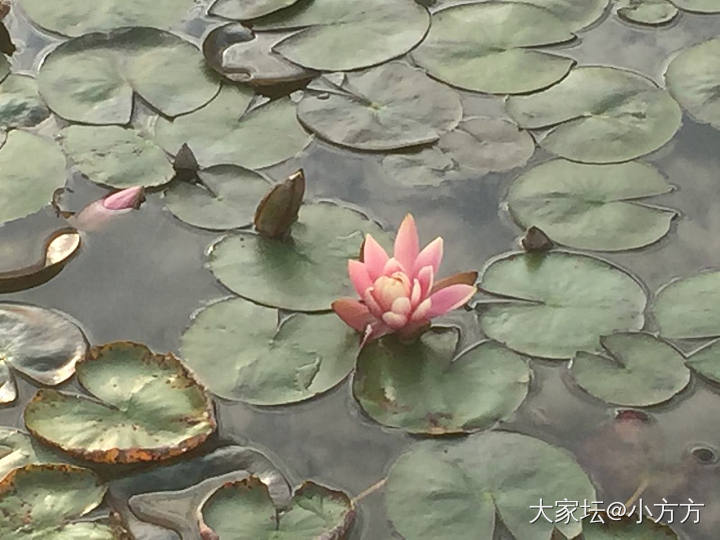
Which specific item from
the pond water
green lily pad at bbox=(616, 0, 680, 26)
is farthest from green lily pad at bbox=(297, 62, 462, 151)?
green lily pad at bbox=(616, 0, 680, 26)

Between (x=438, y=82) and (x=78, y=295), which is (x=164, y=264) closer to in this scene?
(x=78, y=295)

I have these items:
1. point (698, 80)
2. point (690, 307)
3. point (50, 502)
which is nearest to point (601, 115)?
point (698, 80)

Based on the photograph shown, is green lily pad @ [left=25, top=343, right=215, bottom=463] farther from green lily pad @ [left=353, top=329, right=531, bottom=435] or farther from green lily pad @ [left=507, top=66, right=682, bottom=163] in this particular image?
green lily pad @ [left=507, top=66, right=682, bottom=163]

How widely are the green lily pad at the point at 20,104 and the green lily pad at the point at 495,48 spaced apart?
0.75 meters

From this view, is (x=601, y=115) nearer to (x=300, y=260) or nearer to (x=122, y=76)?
(x=300, y=260)

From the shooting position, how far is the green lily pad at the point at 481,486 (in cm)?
149

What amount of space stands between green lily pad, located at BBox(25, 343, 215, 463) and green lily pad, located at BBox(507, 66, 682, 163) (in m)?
0.85

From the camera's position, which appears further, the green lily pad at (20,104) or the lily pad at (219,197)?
the green lily pad at (20,104)

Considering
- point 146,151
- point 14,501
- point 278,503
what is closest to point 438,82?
point 146,151

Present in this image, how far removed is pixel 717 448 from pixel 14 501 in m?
1.01

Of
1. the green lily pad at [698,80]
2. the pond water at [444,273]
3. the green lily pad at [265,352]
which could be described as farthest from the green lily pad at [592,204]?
the green lily pad at [265,352]

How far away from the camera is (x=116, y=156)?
199 centimetres

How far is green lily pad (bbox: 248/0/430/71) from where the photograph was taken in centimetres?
219

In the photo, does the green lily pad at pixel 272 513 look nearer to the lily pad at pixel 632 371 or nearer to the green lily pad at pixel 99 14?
the lily pad at pixel 632 371
